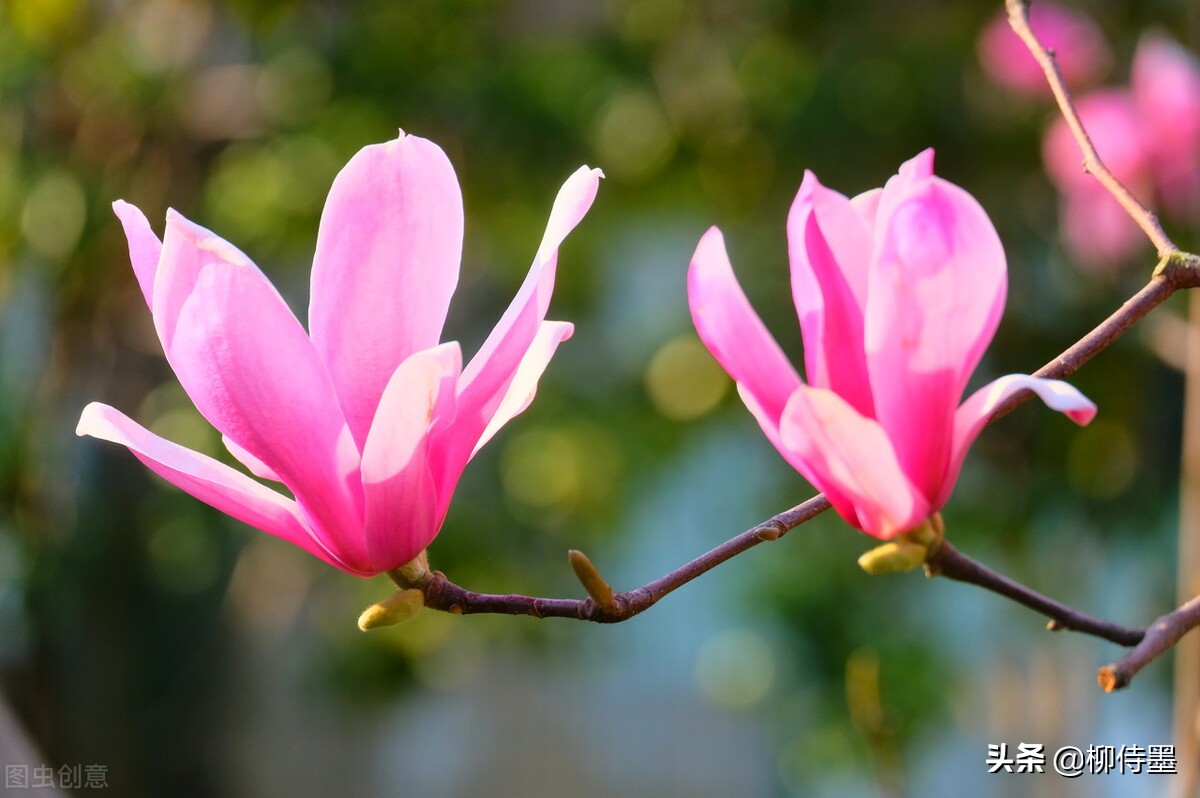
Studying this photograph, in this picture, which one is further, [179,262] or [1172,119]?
[1172,119]

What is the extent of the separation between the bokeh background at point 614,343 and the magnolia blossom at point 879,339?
4.69ft

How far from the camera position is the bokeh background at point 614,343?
1.83 m

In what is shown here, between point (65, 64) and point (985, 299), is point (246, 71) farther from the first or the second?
point (985, 299)

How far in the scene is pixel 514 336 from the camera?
340 mm

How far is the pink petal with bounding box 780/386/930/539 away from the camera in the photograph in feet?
1.00

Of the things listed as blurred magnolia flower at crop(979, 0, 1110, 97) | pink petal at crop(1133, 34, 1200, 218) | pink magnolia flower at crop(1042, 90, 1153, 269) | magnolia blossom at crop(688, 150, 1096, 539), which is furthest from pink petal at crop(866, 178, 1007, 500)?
blurred magnolia flower at crop(979, 0, 1110, 97)

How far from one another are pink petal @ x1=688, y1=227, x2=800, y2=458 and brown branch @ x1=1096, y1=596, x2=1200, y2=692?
0.34ft

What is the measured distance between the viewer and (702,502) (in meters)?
2.34

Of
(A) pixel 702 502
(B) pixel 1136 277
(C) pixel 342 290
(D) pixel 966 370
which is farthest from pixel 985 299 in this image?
(A) pixel 702 502

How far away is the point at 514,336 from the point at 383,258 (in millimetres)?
47

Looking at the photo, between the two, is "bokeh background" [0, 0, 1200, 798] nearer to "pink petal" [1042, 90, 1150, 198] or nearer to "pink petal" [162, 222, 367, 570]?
"pink petal" [1042, 90, 1150, 198]

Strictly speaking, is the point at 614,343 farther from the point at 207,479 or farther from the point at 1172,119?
the point at 207,479

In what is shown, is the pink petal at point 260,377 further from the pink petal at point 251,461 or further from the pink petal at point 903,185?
the pink petal at point 903,185

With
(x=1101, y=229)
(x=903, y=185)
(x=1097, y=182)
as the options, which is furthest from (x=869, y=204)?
(x=1101, y=229)
